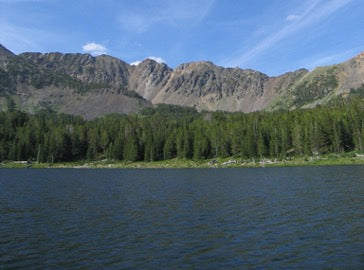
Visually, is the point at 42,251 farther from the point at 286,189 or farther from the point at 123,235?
the point at 286,189

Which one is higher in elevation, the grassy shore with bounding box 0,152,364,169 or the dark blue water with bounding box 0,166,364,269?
the grassy shore with bounding box 0,152,364,169

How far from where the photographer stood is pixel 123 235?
2894cm

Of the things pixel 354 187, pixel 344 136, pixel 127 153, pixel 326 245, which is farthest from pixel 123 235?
pixel 127 153

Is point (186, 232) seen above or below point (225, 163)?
below

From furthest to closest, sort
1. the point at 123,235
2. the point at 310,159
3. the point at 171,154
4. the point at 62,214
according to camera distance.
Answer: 1. the point at 171,154
2. the point at 310,159
3. the point at 62,214
4. the point at 123,235

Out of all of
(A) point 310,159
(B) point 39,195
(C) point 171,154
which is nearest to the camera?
(B) point 39,195

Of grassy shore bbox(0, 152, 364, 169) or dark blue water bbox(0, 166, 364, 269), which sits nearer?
dark blue water bbox(0, 166, 364, 269)

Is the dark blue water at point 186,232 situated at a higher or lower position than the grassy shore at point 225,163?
lower

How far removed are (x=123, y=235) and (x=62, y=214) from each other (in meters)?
13.3

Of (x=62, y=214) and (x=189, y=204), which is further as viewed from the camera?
(x=189, y=204)

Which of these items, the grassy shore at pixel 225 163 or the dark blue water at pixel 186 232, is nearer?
the dark blue water at pixel 186 232

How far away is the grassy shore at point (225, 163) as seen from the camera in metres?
129

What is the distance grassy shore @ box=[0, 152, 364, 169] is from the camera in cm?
12938

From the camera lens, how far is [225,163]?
154250mm
